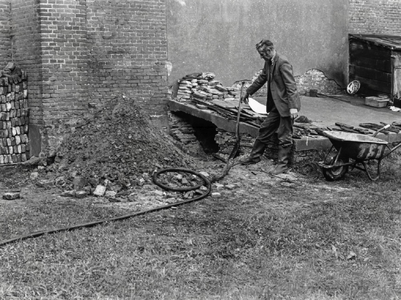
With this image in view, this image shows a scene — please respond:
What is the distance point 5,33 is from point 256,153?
5618mm

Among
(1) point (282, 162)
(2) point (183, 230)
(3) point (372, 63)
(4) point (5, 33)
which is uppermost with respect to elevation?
(4) point (5, 33)

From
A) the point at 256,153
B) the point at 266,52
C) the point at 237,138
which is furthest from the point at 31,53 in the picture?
the point at 256,153

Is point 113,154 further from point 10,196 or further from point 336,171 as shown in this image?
A: point 336,171

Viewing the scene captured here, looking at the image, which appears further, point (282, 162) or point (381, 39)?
point (381, 39)

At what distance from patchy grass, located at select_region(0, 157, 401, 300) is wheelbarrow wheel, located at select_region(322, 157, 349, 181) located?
86 centimetres

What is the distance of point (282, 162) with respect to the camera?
867 cm

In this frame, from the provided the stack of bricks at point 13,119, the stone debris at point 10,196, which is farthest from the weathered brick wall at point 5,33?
the stone debris at point 10,196

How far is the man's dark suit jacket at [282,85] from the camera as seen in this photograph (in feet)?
27.0

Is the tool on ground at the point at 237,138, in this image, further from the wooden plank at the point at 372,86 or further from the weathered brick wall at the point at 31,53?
the wooden plank at the point at 372,86

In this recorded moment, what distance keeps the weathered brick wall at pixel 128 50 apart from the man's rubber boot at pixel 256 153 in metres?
3.07

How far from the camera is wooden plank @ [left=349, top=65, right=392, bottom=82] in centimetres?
1324

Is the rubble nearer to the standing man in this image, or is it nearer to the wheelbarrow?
the standing man

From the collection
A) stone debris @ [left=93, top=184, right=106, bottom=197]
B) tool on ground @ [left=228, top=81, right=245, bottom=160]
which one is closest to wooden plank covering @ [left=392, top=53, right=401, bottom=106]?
tool on ground @ [left=228, top=81, right=245, bottom=160]

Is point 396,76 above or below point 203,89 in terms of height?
above
